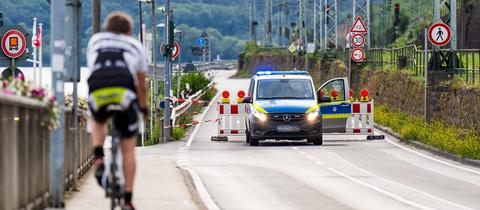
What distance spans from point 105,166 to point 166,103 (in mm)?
28040

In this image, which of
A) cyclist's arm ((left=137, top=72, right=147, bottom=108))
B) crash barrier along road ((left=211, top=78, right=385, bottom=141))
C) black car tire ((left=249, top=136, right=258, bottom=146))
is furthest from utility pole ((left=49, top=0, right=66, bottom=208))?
crash barrier along road ((left=211, top=78, right=385, bottom=141))

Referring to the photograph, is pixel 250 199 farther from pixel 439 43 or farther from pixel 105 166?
pixel 439 43

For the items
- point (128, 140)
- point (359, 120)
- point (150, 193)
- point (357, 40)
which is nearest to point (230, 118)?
point (359, 120)

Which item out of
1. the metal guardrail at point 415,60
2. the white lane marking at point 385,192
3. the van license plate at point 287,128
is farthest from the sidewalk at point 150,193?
the metal guardrail at point 415,60

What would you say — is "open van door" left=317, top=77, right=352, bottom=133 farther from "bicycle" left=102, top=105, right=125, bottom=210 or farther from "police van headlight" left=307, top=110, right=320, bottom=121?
"bicycle" left=102, top=105, right=125, bottom=210

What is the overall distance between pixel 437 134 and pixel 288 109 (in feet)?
12.9

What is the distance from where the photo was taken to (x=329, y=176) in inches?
941

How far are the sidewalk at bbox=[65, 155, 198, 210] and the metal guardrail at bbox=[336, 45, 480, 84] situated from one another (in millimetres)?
16642

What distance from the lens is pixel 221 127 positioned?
38156mm

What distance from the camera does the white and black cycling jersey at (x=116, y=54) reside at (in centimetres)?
1097

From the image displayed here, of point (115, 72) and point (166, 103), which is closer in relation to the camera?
point (115, 72)

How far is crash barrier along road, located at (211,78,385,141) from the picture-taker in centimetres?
3753

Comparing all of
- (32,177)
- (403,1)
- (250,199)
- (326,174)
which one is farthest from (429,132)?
(403,1)

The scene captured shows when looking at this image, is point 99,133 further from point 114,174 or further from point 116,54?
point 116,54
